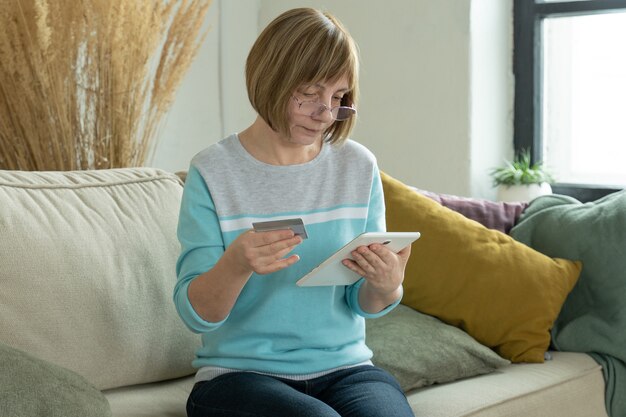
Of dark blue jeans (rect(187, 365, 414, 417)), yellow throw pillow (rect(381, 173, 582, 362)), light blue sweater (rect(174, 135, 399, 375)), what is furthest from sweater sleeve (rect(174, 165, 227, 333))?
yellow throw pillow (rect(381, 173, 582, 362))

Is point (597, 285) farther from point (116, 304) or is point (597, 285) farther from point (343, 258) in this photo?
point (116, 304)

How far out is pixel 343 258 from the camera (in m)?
1.55

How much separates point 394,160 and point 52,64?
1.51 meters

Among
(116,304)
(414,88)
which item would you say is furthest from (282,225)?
(414,88)

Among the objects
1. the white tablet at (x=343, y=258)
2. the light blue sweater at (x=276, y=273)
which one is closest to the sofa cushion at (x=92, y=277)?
the light blue sweater at (x=276, y=273)

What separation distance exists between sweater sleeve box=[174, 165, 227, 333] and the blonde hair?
0.59 ft

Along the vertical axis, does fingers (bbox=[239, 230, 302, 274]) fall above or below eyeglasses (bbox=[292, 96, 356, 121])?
below

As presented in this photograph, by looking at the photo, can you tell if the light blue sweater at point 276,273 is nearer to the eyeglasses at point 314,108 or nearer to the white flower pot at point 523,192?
the eyeglasses at point 314,108

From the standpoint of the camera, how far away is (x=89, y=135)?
2.45m

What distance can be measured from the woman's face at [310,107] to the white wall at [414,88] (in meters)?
1.68

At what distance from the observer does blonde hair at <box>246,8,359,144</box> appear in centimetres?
162

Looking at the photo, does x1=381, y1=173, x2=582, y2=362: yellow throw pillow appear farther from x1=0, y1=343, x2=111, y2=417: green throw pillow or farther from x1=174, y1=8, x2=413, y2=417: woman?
x1=0, y1=343, x2=111, y2=417: green throw pillow

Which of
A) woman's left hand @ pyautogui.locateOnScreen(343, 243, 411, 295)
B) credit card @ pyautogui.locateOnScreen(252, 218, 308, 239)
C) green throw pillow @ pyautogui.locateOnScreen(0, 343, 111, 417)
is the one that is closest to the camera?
green throw pillow @ pyautogui.locateOnScreen(0, 343, 111, 417)

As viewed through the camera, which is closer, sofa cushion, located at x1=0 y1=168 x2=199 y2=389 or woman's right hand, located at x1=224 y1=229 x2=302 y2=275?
woman's right hand, located at x1=224 y1=229 x2=302 y2=275
